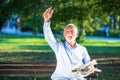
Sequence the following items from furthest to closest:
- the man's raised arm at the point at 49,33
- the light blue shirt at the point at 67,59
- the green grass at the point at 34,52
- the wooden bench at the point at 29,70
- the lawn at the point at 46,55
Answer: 1. the green grass at the point at 34,52
2. the lawn at the point at 46,55
3. the wooden bench at the point at 29,70
4. the man's raised arm at the point at 49,33
5. the light blue shirt at the point at 67,59

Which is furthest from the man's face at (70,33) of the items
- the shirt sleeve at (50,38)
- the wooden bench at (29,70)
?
the wooden bench at (29,70)

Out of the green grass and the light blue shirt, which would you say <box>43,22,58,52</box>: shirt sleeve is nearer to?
the light blue shirt

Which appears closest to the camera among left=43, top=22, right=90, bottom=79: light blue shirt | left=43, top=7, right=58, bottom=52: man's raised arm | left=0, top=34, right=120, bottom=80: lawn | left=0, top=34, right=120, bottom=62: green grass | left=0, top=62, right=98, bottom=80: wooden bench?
left=43, top=22, right=90, bottom=79: light blue shirt

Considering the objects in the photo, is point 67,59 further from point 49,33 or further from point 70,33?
point 49,33

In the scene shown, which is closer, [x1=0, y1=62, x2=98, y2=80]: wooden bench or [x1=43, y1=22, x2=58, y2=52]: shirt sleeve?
Answer: [x1=43, y1=22, x2=58, y2=52]: shirt sleeve

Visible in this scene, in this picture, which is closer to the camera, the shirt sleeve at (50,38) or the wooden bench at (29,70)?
the shirt sleeve at (50,38)

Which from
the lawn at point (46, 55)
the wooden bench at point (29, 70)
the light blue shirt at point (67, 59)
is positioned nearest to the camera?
the light blue shirt at point (67, 59)

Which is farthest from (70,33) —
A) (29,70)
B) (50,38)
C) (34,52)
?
(34,52)

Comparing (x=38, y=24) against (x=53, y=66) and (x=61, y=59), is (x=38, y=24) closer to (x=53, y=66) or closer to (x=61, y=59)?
(x=53, y=66)

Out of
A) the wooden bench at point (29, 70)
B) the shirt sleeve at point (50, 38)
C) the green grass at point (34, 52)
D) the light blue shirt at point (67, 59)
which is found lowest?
the green grass at point (34, 52)

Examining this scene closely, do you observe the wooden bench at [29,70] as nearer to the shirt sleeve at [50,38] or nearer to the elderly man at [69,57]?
the shirt sleeve at [50,38]

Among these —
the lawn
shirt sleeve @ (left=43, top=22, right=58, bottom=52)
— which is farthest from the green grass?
shirt sleeve @ (left=43, top=22, right=58, bottom=52)

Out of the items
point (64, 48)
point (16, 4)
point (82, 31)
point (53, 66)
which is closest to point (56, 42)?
point (64, 48)

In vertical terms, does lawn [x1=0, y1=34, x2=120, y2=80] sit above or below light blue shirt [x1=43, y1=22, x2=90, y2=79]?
below
